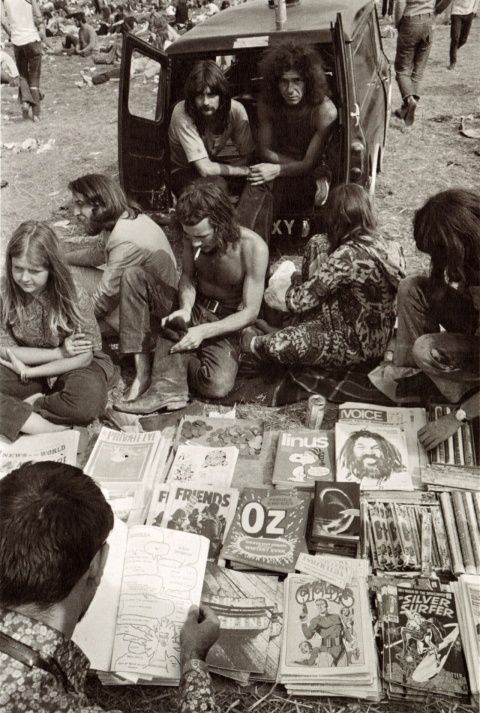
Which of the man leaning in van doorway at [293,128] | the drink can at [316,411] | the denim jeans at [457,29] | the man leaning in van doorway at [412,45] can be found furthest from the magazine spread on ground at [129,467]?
the denim jeans at [457,29]

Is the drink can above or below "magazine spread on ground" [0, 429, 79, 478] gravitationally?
above

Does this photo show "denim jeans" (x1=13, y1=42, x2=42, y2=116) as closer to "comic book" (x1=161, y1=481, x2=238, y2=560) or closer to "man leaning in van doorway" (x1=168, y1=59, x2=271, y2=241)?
"man leaning in van doorway" (x1=168, y1=59, x2=271, y2=241)

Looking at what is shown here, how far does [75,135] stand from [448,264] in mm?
6664

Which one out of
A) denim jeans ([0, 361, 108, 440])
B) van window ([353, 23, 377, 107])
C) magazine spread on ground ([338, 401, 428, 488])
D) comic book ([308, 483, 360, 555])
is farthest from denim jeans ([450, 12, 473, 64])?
comic book ([308, 483, 360, 555])

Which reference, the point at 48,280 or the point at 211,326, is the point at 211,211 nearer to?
the point at 211,326

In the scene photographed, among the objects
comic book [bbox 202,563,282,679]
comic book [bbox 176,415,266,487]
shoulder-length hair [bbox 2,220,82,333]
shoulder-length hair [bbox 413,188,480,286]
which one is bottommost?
comic book [bbox 176,415,266,487]

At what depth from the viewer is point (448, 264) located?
2754 mm

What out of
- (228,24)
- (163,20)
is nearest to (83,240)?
(228,24)

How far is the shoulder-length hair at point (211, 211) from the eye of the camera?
3139 mm

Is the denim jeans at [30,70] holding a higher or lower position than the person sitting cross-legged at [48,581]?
lower

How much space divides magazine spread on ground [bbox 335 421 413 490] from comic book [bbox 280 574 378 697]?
0.55 m

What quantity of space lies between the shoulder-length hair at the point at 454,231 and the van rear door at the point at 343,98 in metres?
1.39

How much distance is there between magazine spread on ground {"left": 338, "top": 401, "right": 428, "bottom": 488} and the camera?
9.29 feet

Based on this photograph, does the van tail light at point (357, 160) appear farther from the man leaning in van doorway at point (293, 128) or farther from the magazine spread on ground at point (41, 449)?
the magazine spread on ground at point (41, 449)
